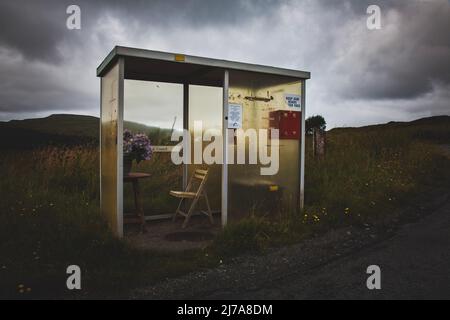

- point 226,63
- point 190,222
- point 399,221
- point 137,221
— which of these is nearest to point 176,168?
point 190,222

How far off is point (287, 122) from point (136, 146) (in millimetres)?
2638

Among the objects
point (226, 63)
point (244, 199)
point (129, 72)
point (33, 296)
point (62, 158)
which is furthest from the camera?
point (62, 158)

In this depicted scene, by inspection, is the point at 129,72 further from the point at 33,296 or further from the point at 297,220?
the point at 33,296

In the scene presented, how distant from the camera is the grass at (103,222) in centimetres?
427

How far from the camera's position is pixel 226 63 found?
6137 mm

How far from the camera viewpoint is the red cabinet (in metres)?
6.75

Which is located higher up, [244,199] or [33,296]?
[244,199]

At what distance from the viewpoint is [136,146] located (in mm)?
6594

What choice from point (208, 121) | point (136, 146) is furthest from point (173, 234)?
point (208, 121)

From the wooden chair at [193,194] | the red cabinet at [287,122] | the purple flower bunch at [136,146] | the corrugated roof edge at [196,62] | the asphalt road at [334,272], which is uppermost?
the corrugated roof edge at [196,62]

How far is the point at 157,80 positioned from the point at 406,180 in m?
6.21

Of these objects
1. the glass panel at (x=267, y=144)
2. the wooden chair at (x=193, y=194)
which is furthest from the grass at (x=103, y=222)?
the wooden chair at (x=193, y=194)

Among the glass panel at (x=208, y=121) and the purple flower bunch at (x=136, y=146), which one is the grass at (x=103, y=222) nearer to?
the purple flower bunch at (x=136, y=146)

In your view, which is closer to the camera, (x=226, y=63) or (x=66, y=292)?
(x=66, y=292)
